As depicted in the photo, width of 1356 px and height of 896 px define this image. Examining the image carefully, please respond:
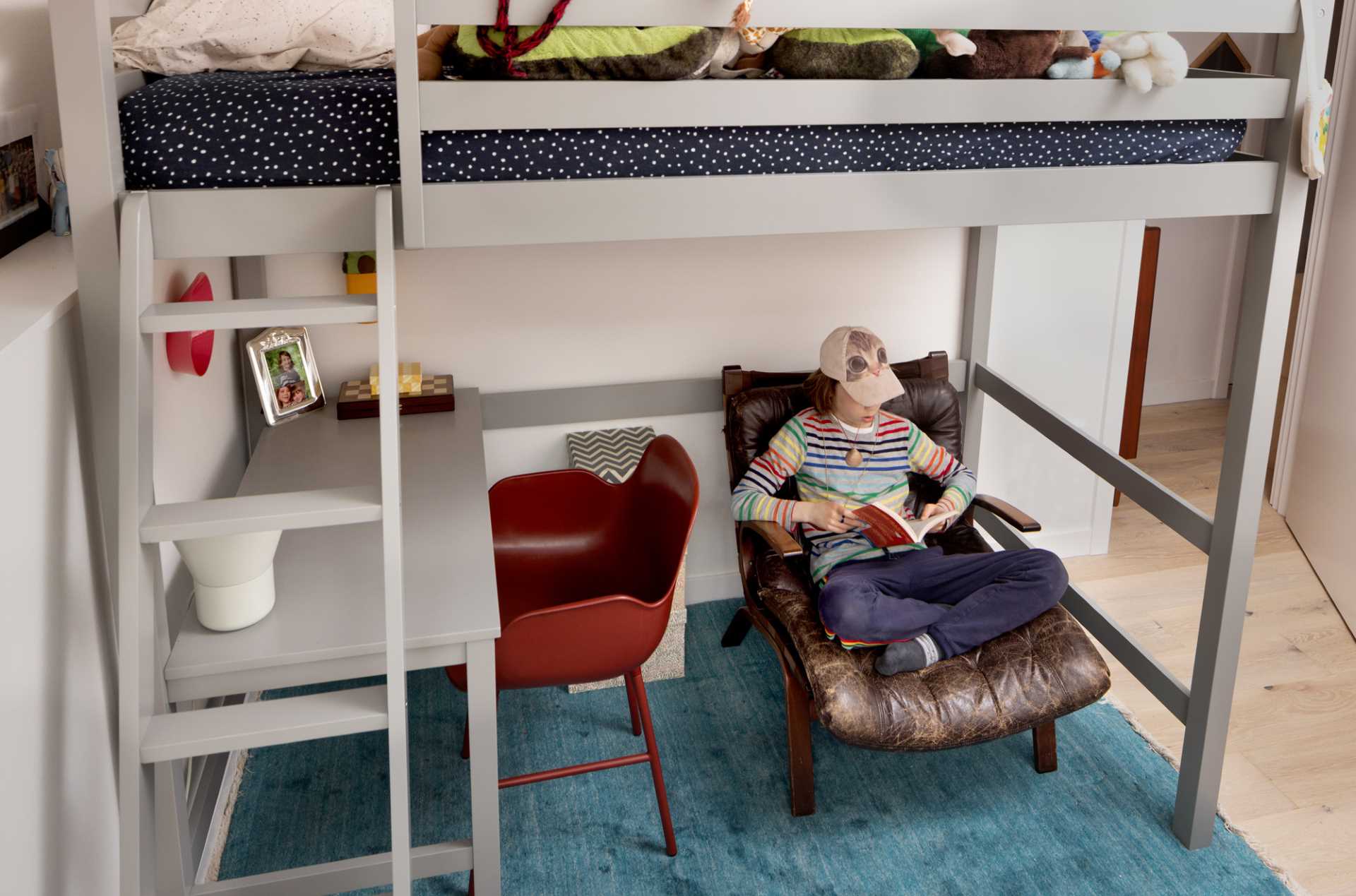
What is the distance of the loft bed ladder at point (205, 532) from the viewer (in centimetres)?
160

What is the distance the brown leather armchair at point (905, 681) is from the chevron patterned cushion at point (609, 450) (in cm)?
31

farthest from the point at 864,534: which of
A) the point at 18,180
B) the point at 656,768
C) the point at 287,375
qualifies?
the point at 18,180

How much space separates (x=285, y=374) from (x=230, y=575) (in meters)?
1.04

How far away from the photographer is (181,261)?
2.25 metres

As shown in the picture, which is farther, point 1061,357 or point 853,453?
point 1061,357

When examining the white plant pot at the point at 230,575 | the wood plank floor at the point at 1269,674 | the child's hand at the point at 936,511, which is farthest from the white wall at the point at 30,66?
the wood plank floor at the point at 1269,674

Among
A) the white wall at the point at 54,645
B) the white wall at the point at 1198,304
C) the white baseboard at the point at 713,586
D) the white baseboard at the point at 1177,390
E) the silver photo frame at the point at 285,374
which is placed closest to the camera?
the white wall at the point at 54,645

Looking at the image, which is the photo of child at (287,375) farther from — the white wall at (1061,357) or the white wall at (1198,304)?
the white wall at (1198,304)

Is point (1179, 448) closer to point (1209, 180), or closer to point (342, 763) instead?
point (1209, 180)

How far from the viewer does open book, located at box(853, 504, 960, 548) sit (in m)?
2.50

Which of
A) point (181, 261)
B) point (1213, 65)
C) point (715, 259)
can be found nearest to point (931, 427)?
point (715, 259)

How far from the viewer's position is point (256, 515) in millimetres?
1623

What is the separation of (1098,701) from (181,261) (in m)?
2.41

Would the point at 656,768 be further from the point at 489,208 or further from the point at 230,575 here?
the point at 489,208
